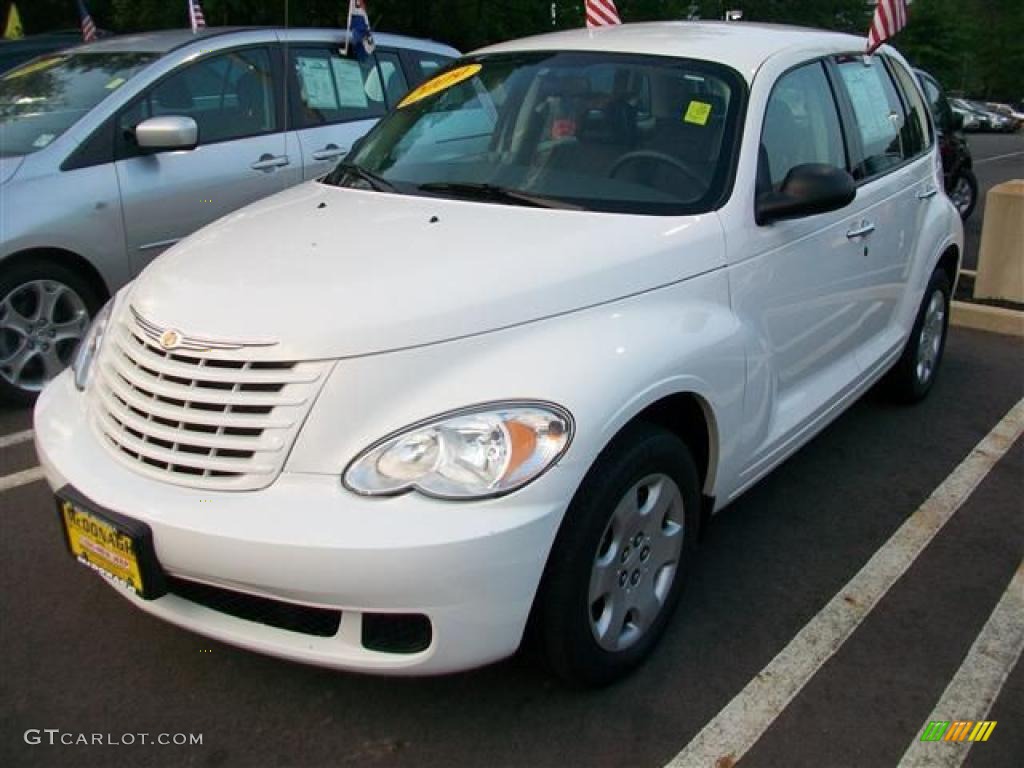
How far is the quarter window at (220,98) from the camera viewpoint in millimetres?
4957

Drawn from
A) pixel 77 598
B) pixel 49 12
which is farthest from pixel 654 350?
pixel 49 12

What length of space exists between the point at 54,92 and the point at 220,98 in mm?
840

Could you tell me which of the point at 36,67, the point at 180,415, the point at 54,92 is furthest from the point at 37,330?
the point at 180,415

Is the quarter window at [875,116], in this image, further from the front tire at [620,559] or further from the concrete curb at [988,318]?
the concrete curb at [988,318]

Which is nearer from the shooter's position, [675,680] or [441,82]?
[675,680]

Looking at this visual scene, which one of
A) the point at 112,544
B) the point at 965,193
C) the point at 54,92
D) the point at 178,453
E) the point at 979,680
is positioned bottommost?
the point at 965,193

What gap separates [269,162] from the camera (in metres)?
5.40

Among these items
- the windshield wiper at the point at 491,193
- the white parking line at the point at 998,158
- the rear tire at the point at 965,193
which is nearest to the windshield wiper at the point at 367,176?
the windshield wiper at the point at 491,193

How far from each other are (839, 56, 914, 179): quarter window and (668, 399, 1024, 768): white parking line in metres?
1.35

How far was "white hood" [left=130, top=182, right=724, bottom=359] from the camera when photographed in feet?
7.69

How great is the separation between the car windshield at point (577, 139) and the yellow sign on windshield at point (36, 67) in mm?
2740

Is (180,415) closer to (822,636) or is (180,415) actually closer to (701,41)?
(822,636)

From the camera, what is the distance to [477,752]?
2.40m

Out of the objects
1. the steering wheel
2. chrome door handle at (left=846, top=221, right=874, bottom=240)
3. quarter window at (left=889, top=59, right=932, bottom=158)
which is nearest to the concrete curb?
quarter window at (left=889, top=59, right=932, bottom=158)
